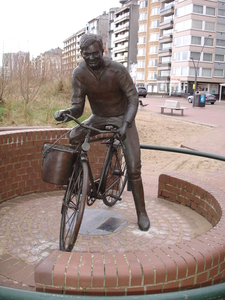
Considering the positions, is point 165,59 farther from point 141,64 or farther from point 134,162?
point 134,162

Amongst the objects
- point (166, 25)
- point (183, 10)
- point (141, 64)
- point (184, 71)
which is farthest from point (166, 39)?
point (184, 71)

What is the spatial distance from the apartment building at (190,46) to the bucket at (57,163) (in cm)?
5011

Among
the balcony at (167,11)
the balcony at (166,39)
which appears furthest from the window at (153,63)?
the balcony at (167,11)

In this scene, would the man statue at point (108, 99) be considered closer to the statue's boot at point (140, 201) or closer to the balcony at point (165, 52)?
the statue's boot at point (140, 201)

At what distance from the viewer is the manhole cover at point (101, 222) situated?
3.34m

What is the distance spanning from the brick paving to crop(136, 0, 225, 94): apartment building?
48.8 metres

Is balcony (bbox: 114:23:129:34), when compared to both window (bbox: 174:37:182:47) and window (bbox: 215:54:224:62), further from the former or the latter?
window (bbox: 215:54:224:62)

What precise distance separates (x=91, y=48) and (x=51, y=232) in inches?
72.0

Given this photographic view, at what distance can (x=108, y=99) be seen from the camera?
324 centimetres

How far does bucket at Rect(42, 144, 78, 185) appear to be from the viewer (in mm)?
2627

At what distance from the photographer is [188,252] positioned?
6.92 ft

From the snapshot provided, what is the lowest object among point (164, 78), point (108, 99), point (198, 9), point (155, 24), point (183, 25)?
point (108, 99)

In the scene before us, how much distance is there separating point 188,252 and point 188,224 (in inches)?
62.2

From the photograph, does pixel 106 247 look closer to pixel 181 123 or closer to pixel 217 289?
pixel 217 289
